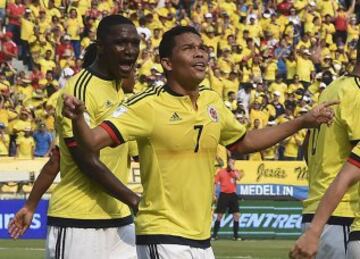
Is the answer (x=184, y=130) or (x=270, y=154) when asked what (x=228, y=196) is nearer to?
(x=270, y=154)

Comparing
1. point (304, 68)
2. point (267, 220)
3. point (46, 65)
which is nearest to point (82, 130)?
point (267, 220)

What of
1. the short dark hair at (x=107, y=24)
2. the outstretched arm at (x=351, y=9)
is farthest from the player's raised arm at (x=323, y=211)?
the outstretched arm at (x=351, y=9)

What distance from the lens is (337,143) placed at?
8500mm

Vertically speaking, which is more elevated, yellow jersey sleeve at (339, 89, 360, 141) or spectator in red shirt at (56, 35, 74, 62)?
yellow jersey sleeve at (339, 89, 360, 141)

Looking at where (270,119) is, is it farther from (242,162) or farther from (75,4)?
(75,4)

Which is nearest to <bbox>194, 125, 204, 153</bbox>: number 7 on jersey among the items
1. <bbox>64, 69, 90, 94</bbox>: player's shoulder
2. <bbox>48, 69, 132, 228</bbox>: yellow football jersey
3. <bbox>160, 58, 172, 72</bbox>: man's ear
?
<bbox>160, 58, 172, 72</bbox>: man's ear

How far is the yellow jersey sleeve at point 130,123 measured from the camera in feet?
25.2

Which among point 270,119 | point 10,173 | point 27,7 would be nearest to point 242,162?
point 270,119

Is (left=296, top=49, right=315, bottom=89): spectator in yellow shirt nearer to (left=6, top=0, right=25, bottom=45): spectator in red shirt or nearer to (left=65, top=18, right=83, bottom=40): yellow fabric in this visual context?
(left=65, top=18, right=83, bottom=40): yellow fabric

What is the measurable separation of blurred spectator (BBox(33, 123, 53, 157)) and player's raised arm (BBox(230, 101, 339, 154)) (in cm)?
1933

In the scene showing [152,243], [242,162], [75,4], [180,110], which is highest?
[180,110]

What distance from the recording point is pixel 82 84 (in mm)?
8672

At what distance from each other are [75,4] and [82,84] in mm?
24777

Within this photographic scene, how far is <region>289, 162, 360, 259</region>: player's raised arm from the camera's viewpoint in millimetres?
6516
